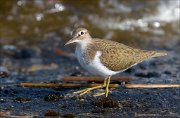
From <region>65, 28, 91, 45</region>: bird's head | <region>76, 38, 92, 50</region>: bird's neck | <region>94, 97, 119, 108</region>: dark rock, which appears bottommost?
<region>94, 97, 119, 108</region>: dark rock

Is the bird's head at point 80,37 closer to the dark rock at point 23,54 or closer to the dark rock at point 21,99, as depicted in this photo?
the dark rock at point 21,99

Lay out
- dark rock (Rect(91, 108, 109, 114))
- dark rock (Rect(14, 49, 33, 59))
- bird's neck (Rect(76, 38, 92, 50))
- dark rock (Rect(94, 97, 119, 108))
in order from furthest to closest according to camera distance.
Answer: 1. dark rock (Rect(14, 49, 33, 59))
2. bird's neck (Rect(76, 38, 92, 50))
3. dark rock (Rect(94, 97, 119, 108))
4. dark rock (Rect(91, 108, 109, 114))

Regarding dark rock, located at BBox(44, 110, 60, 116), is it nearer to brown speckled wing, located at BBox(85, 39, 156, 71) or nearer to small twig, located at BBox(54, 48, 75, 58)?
brown speckled wing, located at BBox(85, 39, 156, 71)

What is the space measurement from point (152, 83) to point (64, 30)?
522 cm

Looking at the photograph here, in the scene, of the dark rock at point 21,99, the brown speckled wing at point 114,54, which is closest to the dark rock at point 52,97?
the dark rock at point 21,99

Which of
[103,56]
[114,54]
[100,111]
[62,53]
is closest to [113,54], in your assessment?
[114,54]

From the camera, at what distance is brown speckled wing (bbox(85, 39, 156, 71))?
7578 mm

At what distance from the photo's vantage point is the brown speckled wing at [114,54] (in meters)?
7.58

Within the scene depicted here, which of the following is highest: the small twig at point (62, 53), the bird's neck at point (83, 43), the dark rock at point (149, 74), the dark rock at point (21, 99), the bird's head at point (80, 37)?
the small twig at point (62, 53)

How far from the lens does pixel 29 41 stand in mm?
12641

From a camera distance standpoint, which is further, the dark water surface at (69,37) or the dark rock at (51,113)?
the dark water surface at (69,37)

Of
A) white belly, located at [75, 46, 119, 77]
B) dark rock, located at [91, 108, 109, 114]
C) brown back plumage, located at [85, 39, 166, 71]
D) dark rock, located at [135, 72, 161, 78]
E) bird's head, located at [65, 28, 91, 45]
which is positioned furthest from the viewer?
dark rock, located at [135, 72, 161, 78]

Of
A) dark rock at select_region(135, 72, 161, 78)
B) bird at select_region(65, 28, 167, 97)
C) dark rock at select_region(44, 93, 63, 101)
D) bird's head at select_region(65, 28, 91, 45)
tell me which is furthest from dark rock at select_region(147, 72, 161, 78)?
dark rock at select_region(44, 93, 63, 101)

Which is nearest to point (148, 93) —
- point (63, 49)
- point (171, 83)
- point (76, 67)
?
point (171, 83)
